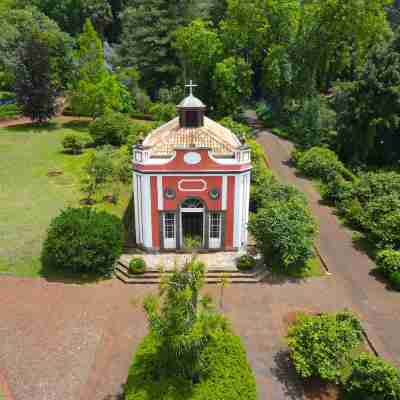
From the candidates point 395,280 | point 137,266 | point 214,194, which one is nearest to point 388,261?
point 395,280

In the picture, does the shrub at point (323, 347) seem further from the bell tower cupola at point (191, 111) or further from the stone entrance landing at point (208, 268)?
the bell tower cupola at point (191, 111)

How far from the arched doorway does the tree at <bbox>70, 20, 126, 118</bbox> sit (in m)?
27.9

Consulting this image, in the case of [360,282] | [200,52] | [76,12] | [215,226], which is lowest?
[360,282]

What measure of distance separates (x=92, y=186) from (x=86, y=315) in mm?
14985

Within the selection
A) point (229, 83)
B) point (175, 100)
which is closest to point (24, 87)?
point (175, 100)

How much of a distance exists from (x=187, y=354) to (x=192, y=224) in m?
11.2

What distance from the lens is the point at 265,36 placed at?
49156 mm

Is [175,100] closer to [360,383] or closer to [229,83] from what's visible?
[229,83]

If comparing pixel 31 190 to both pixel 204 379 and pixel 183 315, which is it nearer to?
pixel 204 379

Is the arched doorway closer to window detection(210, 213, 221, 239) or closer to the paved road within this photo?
window detection(210, 213, 221, 239)

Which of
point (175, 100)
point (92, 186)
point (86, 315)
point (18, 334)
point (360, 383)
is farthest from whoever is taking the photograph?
point (175, 100)

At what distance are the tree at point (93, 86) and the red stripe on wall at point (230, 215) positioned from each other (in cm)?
2923

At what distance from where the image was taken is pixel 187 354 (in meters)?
12.5

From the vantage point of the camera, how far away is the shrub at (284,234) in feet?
68.7
